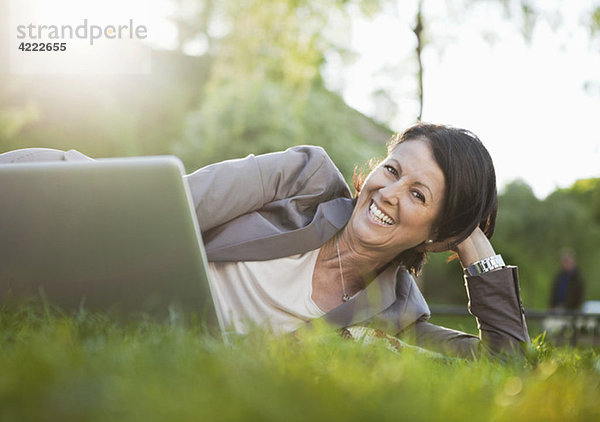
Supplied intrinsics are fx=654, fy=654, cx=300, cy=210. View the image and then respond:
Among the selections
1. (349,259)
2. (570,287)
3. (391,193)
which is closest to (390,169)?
(391,193)

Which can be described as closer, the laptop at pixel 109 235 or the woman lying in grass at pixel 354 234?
the laptop at pixel 109 235

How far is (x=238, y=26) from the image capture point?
9234mm

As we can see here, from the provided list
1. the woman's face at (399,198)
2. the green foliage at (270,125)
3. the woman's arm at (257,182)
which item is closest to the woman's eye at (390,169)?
the woman's face at (399,198)

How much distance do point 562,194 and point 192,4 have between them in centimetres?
1361

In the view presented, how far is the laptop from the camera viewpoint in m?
1.36

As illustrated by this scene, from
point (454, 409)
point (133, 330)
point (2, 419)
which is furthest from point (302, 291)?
point (2, 419)

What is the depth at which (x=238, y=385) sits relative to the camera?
2.78ft

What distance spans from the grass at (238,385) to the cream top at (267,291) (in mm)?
1259

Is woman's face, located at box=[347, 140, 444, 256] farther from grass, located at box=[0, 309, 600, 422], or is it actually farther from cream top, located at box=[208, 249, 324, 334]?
grass, located at box=[0, 309, 600, 422]

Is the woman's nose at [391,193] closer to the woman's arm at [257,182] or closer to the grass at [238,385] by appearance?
the woman's arm at [257,182]

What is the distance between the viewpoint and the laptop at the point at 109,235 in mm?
1363

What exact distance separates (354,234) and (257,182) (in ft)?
1.58

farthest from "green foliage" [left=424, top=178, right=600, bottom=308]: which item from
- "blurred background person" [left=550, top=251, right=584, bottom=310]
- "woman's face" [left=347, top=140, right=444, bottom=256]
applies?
"woman's face" [left=347, top=140, right=444, bottom=256]

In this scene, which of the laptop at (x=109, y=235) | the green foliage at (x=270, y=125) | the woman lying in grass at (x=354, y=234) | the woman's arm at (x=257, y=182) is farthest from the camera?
the green foliage at (x=270, y=125)
